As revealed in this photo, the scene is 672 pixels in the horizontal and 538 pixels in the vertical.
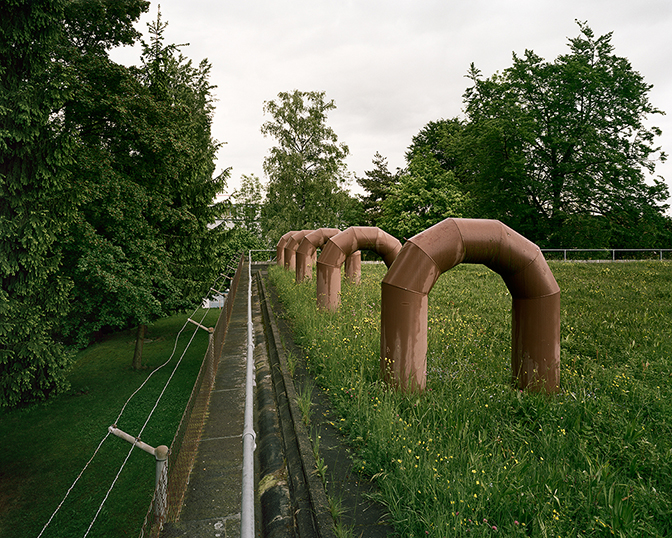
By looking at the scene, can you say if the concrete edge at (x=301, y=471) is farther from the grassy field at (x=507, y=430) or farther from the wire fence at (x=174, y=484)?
the wire fence at (x=174, y=484)

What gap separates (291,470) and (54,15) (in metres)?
11.2

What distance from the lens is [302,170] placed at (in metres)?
35.4

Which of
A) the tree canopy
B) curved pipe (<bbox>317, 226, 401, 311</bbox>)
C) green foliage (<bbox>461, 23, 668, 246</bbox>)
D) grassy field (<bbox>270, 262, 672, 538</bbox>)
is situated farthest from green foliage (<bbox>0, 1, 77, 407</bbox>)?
green foliage (<bbox>461, 23, 668, 246</bbox>)

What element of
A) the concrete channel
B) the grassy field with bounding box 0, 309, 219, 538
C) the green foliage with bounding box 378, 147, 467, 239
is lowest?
the grassy field with bounding box 0, 309, 219, 538

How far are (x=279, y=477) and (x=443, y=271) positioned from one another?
2.62m

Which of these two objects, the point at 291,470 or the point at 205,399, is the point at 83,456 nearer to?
the point at 205,399

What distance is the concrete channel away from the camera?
278 cm

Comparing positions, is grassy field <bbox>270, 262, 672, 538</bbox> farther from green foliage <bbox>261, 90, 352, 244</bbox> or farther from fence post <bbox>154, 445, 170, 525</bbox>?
green foliage <bbox>261, 90, 352, 244</bbox>

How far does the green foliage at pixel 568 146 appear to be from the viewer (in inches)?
990

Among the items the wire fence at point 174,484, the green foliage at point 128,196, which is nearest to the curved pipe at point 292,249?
the green foliage at point 128,196

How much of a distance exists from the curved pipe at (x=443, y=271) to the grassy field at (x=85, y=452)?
2.54 m

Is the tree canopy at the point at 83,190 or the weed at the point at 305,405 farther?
the tree canopy at the point at 83,190

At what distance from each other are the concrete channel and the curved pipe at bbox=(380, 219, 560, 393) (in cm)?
101

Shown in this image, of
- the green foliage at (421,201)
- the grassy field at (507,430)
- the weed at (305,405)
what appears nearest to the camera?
the grassy field at (507,430)
